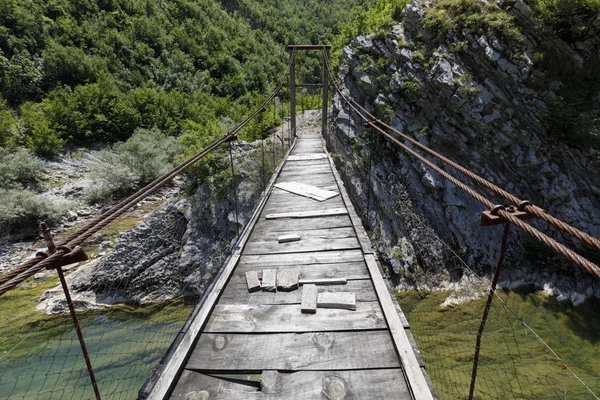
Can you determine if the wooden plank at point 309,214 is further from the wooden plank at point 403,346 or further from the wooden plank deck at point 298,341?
the wooden plank at point 403,346

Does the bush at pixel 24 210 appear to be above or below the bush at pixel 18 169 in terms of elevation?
below

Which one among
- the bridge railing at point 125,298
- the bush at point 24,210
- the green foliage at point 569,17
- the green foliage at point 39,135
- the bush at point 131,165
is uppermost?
the green foliage at point 569,17

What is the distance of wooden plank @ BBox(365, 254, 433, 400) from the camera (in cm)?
150

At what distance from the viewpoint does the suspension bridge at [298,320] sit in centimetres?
143

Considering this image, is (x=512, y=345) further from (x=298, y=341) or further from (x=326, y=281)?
(x=298, y=341)

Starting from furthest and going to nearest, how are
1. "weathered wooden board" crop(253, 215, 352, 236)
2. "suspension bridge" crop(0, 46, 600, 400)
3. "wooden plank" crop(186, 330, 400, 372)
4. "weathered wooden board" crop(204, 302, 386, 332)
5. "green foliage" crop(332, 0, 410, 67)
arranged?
"green foliage" crop(332, 0, 410, 67)
"weathered wooden board" crop(253, 215, 352, 236)
"weathered wooden board" crop(204, 302, 386, 332)
"wooden plank" crop(186, 330, 400, 372)
"suspension bridge" crop(0, 46, 600, 400)

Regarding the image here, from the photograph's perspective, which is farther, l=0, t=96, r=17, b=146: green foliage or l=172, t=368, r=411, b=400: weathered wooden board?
l=0, t=96, r=17, b=146: green foliage

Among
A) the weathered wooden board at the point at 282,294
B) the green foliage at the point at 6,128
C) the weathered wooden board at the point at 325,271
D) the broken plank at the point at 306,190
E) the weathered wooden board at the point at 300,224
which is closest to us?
the weathered wooden board at the point at 282,294

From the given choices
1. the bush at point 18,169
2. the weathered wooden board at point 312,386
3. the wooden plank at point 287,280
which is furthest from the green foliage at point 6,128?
the weathered wooden board at point 312,386

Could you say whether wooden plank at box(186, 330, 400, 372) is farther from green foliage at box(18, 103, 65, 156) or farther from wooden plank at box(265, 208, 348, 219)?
green foliage at box(18, 103, 65, 156)

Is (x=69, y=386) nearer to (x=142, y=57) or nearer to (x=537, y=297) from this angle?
(x=537, y=297)

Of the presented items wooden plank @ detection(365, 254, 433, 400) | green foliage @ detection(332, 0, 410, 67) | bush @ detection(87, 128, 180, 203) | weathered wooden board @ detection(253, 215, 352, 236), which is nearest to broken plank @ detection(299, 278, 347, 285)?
wooden plank @ detection(365, 254, 433, 400)

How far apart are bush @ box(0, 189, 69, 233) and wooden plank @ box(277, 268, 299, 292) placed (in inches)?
469

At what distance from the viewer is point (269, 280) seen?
2455 millimetres
